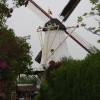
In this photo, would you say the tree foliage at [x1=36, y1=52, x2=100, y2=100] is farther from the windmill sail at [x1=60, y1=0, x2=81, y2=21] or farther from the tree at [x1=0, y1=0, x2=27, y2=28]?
the windmill sail at [x1=60, y1=0, x2=81, y2=21]

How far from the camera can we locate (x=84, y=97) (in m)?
17.1

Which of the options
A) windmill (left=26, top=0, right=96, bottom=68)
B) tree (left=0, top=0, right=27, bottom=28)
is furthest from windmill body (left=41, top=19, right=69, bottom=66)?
tree (left=0, top=0, right=27, bottom=28)

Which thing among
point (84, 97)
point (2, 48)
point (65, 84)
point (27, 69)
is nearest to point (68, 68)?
point (65, 84)

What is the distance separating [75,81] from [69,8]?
116ft

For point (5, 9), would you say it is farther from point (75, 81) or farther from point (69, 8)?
point (69, 8)

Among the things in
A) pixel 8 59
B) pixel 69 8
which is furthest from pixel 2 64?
pixel 69 8

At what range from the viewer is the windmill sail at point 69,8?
5091 cm

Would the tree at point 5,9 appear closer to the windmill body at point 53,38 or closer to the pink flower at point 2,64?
the pink flower at point 2,64

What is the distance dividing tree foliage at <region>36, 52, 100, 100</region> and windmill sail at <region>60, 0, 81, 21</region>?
Answer: 3089cm

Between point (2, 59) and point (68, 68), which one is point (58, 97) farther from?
point (2, 59)

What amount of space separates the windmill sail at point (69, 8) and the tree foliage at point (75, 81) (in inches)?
1216

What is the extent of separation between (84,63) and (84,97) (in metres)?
1.23

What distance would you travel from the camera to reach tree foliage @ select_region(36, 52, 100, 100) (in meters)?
16.9

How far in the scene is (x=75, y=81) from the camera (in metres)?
17.8
